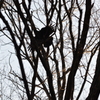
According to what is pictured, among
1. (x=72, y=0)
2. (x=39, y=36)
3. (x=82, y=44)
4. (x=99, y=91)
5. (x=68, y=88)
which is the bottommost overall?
(x=99, y=91)

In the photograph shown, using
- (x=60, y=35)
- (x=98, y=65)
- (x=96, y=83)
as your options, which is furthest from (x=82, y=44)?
(x=60, y=35)

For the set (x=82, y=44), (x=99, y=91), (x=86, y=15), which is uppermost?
(x=86, y=15)

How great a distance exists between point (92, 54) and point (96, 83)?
123 centimetres

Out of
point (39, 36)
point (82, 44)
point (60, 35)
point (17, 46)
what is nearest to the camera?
point (17, 46)

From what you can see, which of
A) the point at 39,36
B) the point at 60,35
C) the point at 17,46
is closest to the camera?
the point at 17,46

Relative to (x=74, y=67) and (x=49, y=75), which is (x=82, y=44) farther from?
(x=49, y=75)

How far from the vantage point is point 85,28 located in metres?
2.01

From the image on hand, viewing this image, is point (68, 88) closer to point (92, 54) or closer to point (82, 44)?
point (82, 44)

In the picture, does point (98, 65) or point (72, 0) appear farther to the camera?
point (72, 0)

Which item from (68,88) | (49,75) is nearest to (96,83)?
(68,88)

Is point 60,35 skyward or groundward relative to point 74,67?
skyward

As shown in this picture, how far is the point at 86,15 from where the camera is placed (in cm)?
202

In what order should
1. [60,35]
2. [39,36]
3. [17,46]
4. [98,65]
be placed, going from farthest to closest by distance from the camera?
1. [60,35]
2. [39,36]
3. [98,65]
4. [17,46]

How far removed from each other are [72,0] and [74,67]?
1.89 metres
